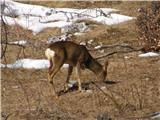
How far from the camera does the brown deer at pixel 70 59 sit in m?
12.4

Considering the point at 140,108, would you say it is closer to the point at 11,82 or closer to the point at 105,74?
the point at 105,74

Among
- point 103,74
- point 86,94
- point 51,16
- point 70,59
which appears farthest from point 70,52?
point 51,16

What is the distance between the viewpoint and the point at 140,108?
10352 millimetres

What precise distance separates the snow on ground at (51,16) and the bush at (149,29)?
8.61 feet

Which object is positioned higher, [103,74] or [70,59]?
[70,59]

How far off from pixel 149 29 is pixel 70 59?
4.02m

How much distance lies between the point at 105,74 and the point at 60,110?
7.99 ft

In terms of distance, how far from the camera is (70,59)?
12.7 metres

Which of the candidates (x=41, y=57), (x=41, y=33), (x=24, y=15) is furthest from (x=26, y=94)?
(x=24, y=15)

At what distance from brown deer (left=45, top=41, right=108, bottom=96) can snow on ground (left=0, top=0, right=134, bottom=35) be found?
20.5 ft

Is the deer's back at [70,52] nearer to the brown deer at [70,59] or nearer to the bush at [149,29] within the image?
the brown deer at [70,59]

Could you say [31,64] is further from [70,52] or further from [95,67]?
[70,52]

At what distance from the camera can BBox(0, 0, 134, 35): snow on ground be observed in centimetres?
1938

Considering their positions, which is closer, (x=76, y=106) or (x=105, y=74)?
(x=76, y=106)
